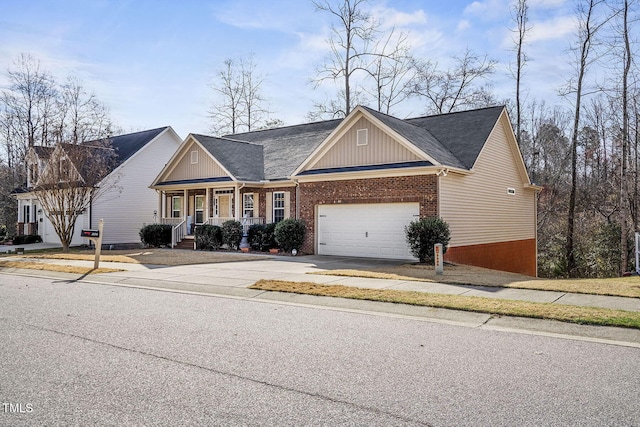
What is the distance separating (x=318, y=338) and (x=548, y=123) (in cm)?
3761

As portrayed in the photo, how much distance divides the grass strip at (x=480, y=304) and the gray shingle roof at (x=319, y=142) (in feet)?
28.0

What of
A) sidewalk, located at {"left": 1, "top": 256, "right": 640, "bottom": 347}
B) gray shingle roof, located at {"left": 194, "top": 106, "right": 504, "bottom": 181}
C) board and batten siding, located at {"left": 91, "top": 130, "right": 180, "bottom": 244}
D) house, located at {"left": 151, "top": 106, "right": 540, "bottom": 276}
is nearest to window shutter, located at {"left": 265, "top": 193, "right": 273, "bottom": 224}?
house, located at {"left": 151, "top": 106, "right": 540, "bottom": 276}

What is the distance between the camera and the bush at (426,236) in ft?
55.0

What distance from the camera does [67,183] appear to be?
951 inches

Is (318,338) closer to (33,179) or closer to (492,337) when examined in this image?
(492,337)

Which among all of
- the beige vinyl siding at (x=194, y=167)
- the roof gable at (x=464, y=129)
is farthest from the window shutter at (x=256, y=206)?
the roof gable at (x=464, y=129)

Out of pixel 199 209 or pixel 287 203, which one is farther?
pixel 199 209

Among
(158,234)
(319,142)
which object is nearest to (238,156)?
(319,142)

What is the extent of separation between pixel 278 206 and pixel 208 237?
3646mm

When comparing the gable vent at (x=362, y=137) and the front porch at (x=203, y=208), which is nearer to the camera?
the gable vent at (x=362, y=137)

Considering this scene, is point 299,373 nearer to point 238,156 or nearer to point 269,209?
point 269,209

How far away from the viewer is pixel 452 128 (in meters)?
22.1

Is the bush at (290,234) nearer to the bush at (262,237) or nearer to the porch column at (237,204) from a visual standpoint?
the bush at (262,237)

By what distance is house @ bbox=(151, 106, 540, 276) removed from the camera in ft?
60.8
